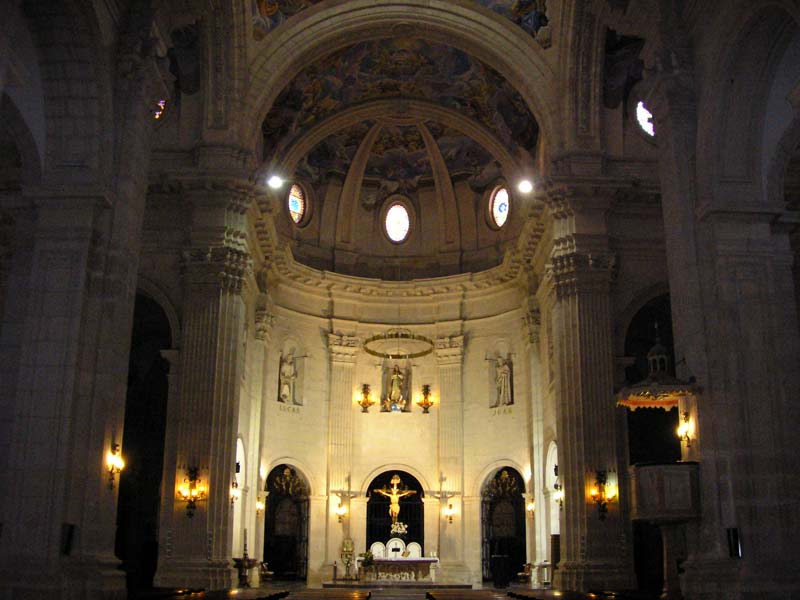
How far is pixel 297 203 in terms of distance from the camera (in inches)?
1361

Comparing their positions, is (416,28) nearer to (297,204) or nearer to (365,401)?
(297,204)

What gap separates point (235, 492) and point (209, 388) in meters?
4.03

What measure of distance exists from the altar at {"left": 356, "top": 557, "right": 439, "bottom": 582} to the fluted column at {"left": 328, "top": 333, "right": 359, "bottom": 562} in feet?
7.59

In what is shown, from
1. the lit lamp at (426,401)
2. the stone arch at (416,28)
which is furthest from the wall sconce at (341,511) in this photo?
the stone arch at (416,28)

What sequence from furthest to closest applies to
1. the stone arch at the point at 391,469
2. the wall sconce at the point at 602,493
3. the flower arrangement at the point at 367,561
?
1. the stone arch at the point at 391,469
2. the flower arrangement at the point at 367,561
3. the wall sconce at the point at 602,493

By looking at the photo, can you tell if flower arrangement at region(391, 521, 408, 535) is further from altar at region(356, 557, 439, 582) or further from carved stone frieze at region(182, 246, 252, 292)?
carved stone frieze at region(182, 246, 252, 292)

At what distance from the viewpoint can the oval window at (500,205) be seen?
34.0m

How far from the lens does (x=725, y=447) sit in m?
13.4

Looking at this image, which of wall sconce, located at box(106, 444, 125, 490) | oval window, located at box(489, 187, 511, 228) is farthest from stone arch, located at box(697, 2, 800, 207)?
oval window, located at box(489, 187, 511, 228)

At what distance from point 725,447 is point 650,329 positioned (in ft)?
44.0

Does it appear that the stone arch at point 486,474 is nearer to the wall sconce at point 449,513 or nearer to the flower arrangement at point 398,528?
the wall sconce at point 449,513

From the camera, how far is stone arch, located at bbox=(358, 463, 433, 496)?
108 feet

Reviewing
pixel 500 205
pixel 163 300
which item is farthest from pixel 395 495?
pixel 163 300

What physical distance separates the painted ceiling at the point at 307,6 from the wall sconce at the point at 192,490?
12.3m
